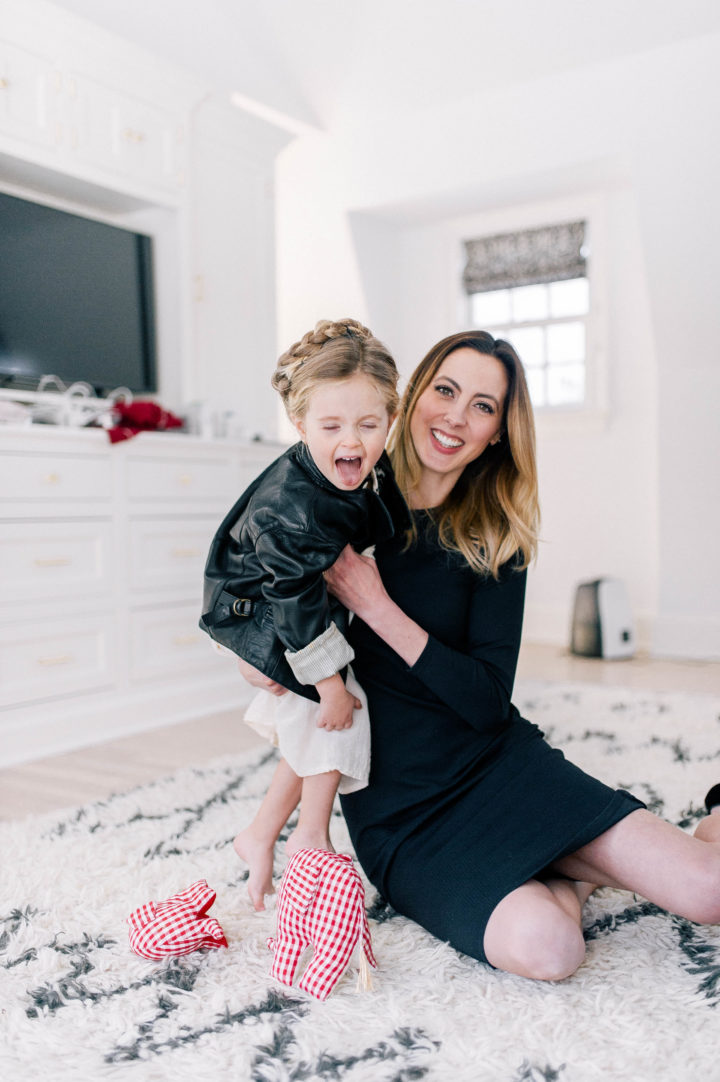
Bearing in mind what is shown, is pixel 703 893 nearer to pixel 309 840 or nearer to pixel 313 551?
pixel 309 840

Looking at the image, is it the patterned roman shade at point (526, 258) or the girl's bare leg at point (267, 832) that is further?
the patterned roman shade at point (526, 258)

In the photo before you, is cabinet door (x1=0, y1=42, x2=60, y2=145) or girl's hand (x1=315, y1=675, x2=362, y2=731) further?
cabinet door (x1=0, y1=42, x2=60, y2=145)

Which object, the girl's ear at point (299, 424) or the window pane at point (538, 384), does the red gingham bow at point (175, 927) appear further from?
the window pane at point (538, 384)

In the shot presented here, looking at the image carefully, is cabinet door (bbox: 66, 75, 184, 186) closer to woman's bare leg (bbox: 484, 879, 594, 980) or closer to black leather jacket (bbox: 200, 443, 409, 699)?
black leather jacket (bbox: 200, 443, 409, 699)

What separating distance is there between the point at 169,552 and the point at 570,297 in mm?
2859

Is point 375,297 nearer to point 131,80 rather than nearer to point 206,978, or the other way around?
point 131,80

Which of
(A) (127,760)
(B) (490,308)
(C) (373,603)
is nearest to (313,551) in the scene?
(C) (373,603)

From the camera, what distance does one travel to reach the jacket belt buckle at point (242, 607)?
1.52 meters

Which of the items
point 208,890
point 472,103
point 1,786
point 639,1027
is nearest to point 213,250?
point 472,103

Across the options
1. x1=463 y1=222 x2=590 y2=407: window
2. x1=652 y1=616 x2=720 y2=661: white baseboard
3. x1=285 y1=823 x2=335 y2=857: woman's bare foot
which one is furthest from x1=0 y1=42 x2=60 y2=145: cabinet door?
x1=652 y1=616 x2=720 y2=661: white baseboard

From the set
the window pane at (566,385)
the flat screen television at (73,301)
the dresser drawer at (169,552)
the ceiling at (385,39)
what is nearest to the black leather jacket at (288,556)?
the dresser drawer at (169,552)

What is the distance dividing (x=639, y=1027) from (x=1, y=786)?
A: 182cm

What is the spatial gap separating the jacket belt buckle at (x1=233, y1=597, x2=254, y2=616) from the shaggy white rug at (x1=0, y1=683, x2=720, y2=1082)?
50cm

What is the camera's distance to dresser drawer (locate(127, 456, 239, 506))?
10.3ft
